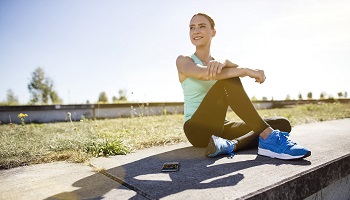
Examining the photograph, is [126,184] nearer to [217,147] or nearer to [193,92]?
[217,147]

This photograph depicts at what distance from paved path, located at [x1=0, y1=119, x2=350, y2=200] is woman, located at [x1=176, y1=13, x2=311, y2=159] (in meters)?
0.12

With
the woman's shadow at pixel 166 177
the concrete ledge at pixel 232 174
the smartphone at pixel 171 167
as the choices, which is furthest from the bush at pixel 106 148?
the smartphone at pixel 171 167

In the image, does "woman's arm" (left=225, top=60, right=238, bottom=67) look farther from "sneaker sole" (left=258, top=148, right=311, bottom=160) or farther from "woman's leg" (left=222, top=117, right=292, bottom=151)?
"sneaker sole" (left=258, top=148, right=311, bottom=160)

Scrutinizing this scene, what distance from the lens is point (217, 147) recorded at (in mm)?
2080

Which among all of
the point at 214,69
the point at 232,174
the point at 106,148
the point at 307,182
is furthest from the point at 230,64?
the point at 106,148

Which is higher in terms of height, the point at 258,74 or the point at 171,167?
the point at 258,74

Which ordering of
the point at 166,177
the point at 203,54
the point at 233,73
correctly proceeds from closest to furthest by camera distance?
the point at 166,177 → the point at 233,73 → the point at 203,54

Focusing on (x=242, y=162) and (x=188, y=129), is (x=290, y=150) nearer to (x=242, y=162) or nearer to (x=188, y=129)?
(x=242, y=162)

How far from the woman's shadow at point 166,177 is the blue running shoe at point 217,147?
0.07 metres

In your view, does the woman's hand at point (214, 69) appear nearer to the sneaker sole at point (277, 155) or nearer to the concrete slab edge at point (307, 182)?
the sneaker sole at point (277, 155)

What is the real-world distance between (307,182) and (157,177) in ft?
3.45

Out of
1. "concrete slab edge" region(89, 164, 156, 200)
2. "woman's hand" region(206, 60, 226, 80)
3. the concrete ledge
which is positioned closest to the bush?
the concrete ledge

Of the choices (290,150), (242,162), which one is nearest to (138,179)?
(242,162)

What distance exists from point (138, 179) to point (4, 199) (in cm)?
77
